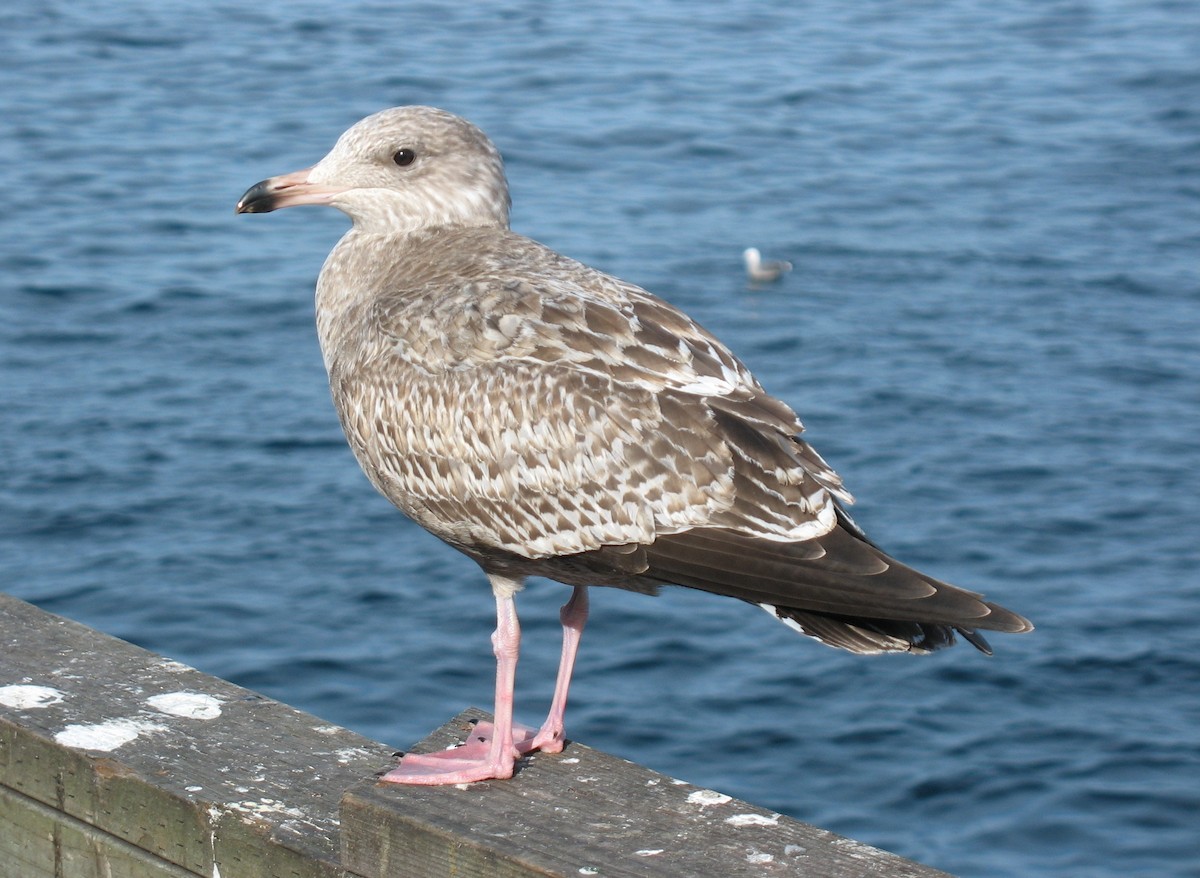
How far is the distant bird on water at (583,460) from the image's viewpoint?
454cm

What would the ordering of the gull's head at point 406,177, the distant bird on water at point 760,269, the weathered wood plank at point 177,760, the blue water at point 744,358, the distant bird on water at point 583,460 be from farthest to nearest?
the distant bird on water at point 760,269 → the blue water at point 744,358 → the gull's head at point 406,177 → the distant bird on water at point 583,460 → the weathered wood plank at point 177,760

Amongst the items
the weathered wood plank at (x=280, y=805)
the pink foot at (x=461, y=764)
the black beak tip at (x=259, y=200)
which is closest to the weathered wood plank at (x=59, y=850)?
the weathered wood plank at (x=280, y=805)

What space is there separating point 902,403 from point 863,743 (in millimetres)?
3913

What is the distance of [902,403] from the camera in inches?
568

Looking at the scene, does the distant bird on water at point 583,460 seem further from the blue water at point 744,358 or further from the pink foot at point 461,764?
the blue water at point 744,358

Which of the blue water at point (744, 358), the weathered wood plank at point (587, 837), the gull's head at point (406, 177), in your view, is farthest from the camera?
the blue water at point (744, 358)

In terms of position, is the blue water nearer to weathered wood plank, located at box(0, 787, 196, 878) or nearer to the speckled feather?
the speckled feather

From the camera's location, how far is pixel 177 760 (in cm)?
461

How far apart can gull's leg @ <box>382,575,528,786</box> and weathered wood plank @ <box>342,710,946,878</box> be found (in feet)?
0.17

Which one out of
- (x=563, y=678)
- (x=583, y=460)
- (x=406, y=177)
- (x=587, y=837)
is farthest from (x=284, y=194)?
(x=587, y=837)

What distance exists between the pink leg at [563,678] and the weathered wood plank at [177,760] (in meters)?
0.42

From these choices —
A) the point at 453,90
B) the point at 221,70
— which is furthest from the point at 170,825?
the point at 221,70

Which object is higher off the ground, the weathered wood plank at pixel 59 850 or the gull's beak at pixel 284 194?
the gull's beak at pixel 284 194

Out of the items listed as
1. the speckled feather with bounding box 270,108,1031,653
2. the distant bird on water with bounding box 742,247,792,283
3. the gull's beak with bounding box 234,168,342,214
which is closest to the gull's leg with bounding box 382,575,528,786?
the speckled feather with bounding box 270,108,1031,653
